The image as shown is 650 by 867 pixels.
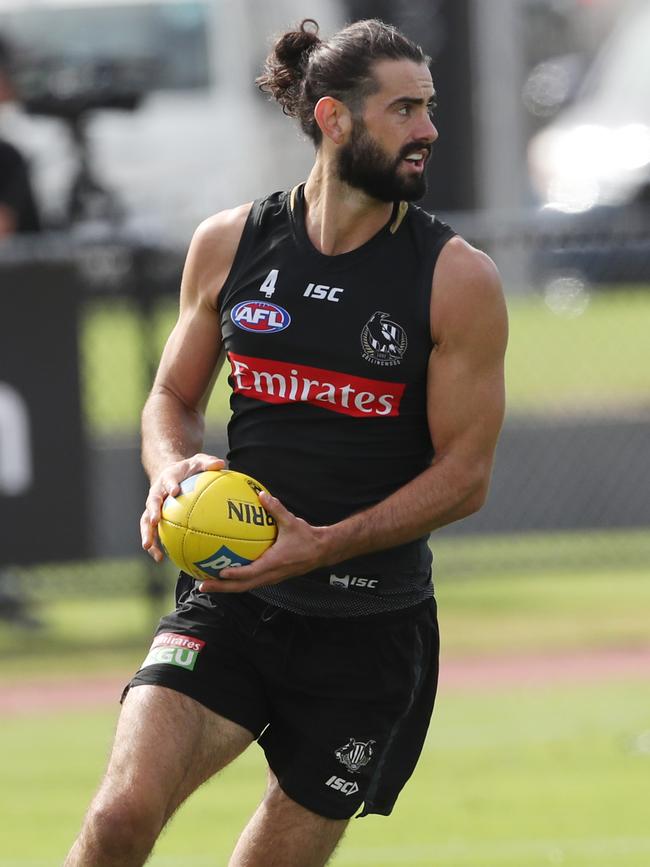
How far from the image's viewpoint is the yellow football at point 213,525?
202 inches

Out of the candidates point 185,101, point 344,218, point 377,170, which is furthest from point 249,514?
point 185,101

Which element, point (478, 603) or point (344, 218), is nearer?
point (344, 218)

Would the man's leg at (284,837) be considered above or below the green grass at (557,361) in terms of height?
above

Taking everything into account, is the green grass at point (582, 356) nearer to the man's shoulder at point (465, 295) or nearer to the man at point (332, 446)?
the man at point (332, 446)

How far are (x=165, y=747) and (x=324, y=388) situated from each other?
1.10 m

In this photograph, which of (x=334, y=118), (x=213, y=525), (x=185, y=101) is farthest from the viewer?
(x=185, y=101)

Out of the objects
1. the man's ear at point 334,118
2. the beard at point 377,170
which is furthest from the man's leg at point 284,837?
the man's ear at point 334,118

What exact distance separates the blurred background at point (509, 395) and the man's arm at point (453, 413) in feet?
4.62

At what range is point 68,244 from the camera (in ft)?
37.7

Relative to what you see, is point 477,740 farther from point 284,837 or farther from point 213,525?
point 213,525

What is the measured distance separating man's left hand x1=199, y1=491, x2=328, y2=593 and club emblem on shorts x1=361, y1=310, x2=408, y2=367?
1.67 feet

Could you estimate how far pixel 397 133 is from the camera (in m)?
5.37

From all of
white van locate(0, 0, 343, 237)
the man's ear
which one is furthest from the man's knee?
white van locate(0, 0, 343, 237)

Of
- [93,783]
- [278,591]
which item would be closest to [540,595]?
[93,783]
